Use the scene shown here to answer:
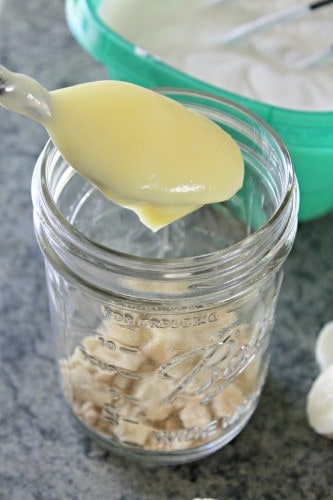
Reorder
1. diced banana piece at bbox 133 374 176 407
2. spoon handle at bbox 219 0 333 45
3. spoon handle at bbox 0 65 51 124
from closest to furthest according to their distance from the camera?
spoon handle at bbox 0 65 51 124 → diced banana piece at bbox 133 374 176 407 → spoon handle at bbox 219 0 333 45

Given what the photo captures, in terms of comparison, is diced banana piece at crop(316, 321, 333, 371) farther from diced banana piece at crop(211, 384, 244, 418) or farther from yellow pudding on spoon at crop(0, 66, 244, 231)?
yellow pudding on spoon at crop(0, 66, 244, 231)

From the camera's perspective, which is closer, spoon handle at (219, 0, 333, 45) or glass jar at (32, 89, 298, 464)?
glass jar at (32, 89, 298, 464)

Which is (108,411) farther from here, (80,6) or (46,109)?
(80,6)

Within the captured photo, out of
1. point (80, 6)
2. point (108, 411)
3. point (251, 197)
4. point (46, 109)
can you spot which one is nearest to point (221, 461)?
point (108, 411)

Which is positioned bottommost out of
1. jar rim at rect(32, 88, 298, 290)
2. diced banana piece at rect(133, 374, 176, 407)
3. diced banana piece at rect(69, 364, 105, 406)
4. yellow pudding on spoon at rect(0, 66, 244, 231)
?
diced banana piece at rect(69, 364, 105, 406)

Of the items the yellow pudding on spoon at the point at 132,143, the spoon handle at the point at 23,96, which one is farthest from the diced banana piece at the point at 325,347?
the spoon handle at the point at 23,96

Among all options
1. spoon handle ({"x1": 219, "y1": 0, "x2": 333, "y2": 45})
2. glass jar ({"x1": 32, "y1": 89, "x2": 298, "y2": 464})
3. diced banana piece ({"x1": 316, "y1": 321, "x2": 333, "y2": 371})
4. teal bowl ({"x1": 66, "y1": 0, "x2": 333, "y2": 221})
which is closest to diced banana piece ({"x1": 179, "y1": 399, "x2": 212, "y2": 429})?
glass jar ({"x1": 32, "y1": 89, "x2": 298, "y2": 464})

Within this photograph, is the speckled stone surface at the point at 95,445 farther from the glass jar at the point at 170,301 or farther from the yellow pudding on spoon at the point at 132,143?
the yellow pudding on spoon at the point at 132,143
